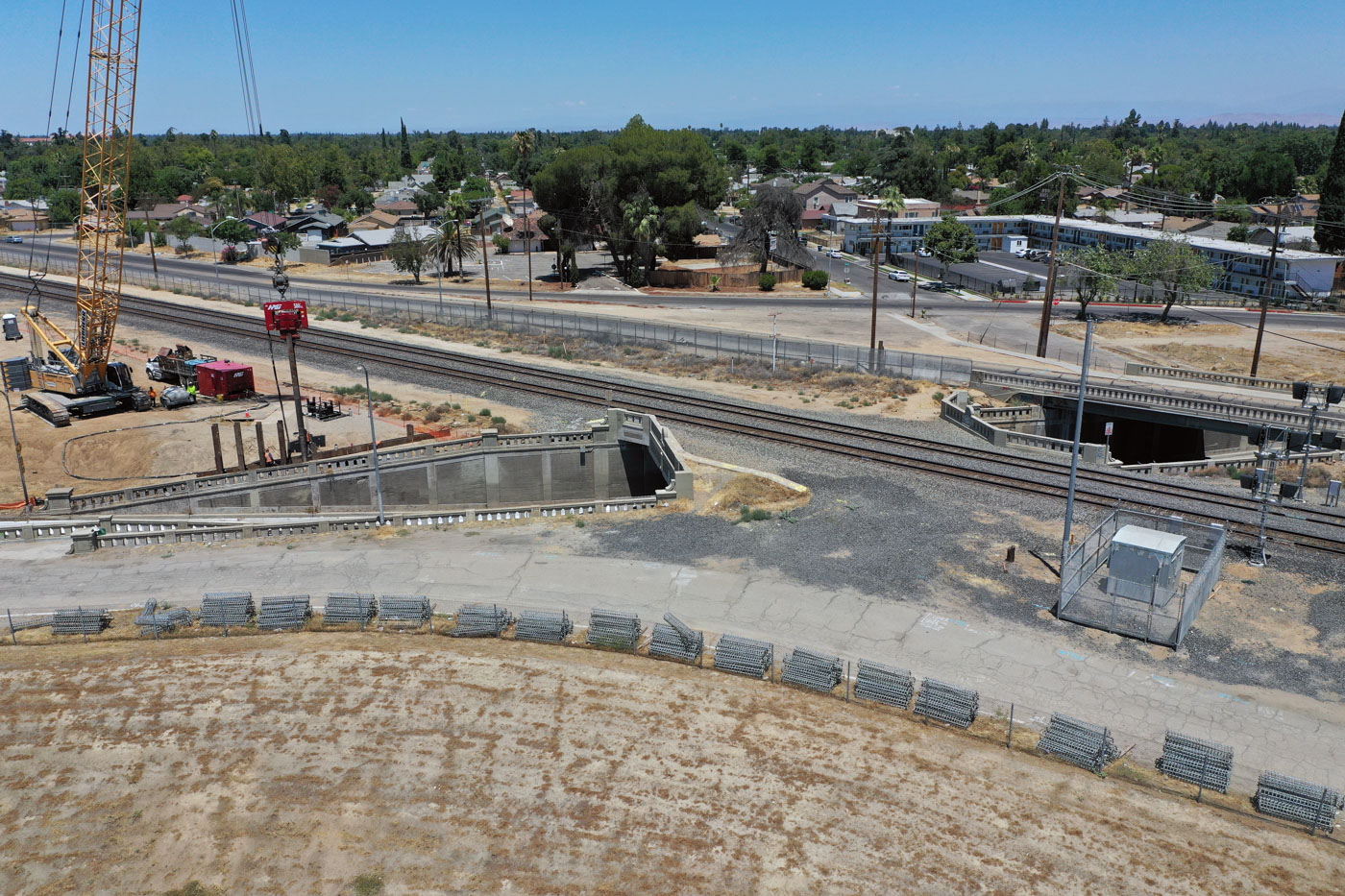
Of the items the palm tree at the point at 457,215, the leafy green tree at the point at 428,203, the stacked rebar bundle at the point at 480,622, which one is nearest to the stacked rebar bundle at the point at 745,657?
the stacked rebar bundle at the point at 480,622

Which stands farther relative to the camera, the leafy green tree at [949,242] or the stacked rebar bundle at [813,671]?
the leafy green tree at [949,242]

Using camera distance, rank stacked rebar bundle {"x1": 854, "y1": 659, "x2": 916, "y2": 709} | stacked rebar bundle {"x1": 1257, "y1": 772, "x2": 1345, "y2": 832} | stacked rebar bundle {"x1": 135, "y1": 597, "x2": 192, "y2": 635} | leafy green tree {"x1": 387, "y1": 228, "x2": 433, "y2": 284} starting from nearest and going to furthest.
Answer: stacked rebar bundle {"x1": 1257, "y1": 772, "x2": 1345, "y2": 832} < stacked rebar bundle {"x1": 854, "y1": 659, "x2": 916, "y2": 709} < stacked rebar bundle {"x1": 135, "y1": 597, "x2": 192, "y2": 635} < leafy green tree {"x1": 387, "y1": 228, "x2": 433, "y2": 284}

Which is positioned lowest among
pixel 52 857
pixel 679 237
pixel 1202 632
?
pixel 52 857

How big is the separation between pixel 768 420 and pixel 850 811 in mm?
28747

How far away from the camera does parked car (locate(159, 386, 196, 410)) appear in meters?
54.3

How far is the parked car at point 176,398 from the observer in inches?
2140

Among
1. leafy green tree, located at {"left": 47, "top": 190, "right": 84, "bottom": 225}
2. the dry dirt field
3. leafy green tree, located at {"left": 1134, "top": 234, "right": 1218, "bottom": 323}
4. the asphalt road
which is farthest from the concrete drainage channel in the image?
leafy green tree, located at {"left": 47, "top": 190, "right": 84, "bottom": 225}

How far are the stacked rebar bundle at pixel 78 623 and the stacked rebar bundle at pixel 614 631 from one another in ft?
48.2

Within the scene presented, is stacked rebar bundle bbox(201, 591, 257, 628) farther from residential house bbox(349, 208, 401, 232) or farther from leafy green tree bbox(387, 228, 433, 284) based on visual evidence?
residential house bbox(349, 208, 401, 232)

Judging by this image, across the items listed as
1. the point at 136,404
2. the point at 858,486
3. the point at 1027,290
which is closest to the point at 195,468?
the point at 136,404

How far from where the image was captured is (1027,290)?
320ft

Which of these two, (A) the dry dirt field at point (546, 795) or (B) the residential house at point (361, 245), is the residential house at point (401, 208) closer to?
(B) the residential house at point (361, 245)

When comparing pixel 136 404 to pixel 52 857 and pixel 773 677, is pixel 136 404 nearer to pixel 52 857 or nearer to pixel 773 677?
pixel 52 857

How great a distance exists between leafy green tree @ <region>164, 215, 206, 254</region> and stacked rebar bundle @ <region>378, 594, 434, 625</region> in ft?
381
